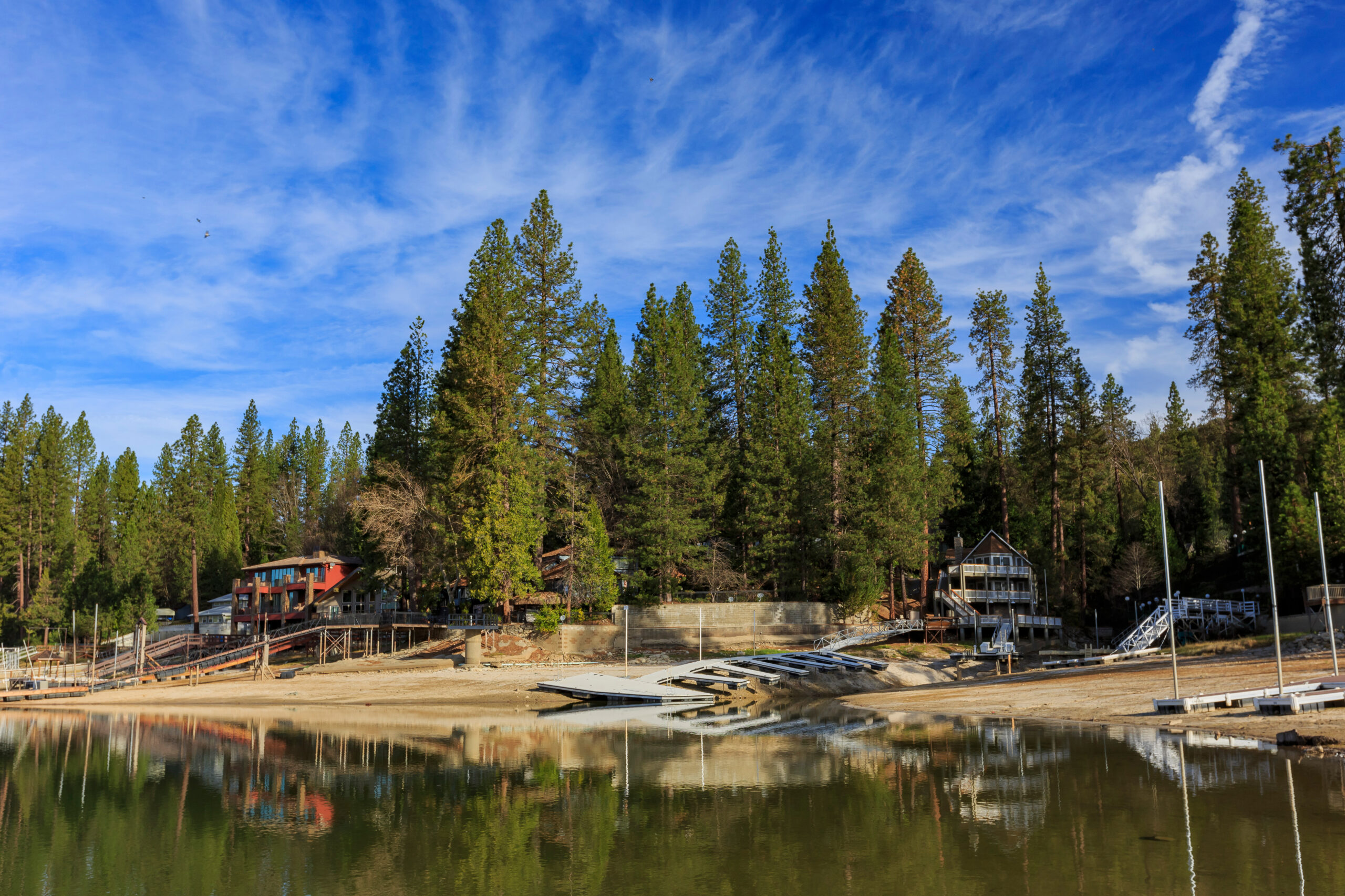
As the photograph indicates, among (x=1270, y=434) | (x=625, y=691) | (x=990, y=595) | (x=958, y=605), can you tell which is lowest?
(x=625, y=691)

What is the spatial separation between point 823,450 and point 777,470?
310cm

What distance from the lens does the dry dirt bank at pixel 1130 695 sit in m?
19.6

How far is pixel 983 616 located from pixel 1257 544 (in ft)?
47.7

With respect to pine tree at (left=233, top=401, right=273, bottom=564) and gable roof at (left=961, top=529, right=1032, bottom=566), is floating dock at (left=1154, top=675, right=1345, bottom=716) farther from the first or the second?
pine tree at (left=233, top=401, right=273, bottom=564)

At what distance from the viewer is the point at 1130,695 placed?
25.9 meters

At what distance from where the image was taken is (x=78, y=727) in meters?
29.6

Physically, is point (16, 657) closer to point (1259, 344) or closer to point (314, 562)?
point (314, 562)

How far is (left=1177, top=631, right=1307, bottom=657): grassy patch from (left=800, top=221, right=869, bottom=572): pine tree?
666 inches

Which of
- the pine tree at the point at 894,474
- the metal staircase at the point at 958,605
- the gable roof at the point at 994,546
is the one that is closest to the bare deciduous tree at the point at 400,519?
the pine tree at the point at 894,474

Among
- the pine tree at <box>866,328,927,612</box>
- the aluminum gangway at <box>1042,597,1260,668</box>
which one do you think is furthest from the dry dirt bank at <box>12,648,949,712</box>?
the aluminum gangway at <box>1042,597,1260,668</box>

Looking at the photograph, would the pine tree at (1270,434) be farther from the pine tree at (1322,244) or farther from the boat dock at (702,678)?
the boat dock at (702,678)

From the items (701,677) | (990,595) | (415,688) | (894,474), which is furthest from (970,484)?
(415,688)

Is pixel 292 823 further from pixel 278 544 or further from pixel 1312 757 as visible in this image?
pixel 278 544

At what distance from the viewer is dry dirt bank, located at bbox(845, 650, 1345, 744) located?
1964 centimetres
